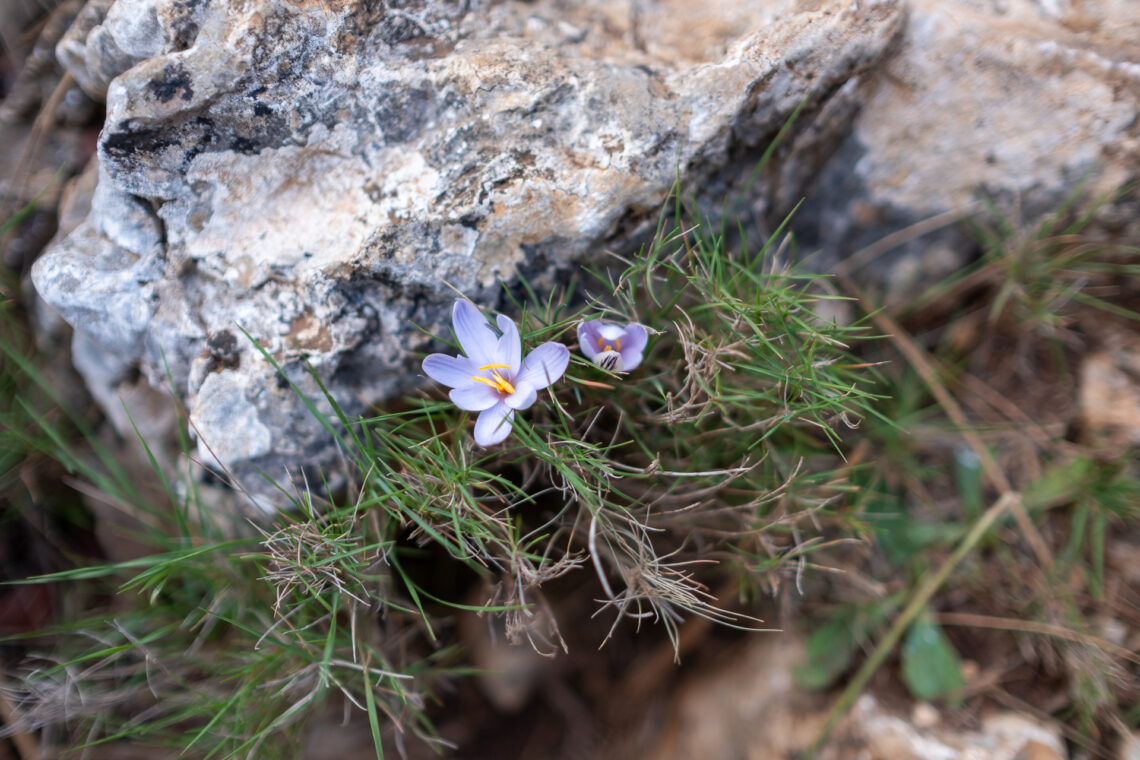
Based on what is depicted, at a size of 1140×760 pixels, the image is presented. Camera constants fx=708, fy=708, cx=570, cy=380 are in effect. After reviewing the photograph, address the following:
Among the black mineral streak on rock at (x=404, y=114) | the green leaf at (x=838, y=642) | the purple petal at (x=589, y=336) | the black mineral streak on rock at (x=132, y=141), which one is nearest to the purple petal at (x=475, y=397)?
the purple petal at (x=589, y=336)

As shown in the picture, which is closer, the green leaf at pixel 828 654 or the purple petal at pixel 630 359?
the purple petal at pixel 630 359

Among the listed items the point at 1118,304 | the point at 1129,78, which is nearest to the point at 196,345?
the point at 1129,78

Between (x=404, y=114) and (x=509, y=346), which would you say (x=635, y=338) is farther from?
(x=404, y=114)

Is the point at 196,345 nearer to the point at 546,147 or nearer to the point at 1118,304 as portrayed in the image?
the point at 546,147

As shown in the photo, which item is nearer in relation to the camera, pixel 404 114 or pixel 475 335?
pixel 475 335

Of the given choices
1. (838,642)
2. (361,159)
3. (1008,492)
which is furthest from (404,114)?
(1008,492)

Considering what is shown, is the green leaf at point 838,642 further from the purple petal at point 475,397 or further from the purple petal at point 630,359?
the purple petal at point 475,397
